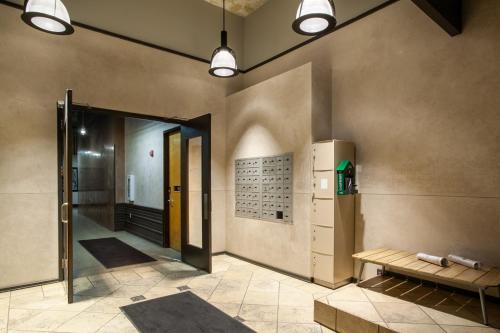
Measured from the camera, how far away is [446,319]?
248 cm

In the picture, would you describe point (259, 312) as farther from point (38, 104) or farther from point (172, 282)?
point (38, 104)

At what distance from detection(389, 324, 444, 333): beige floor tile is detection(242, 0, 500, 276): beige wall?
1.05 metres

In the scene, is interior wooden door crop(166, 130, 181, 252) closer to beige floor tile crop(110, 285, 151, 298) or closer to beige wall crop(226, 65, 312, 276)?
beige wall crop(226, 65, 312, 276)

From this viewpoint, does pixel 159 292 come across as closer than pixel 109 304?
No

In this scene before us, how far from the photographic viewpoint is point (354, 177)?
394cm

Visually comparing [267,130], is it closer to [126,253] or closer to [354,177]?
[354,177]

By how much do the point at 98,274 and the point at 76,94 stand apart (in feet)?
8.39

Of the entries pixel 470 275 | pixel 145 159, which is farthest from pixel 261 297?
pixel 145 159

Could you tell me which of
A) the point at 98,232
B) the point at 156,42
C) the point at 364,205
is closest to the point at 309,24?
the point at 364,205

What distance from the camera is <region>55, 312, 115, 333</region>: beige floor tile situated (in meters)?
2.80

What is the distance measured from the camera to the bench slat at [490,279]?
240 centimetres

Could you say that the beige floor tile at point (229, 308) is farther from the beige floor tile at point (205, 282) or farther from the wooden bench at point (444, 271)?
the wooden bench at point (444, 271)

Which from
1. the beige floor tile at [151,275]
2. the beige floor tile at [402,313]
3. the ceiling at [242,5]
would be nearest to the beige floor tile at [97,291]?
the beige floor tile at [151,275]

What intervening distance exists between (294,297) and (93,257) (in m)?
3.71
